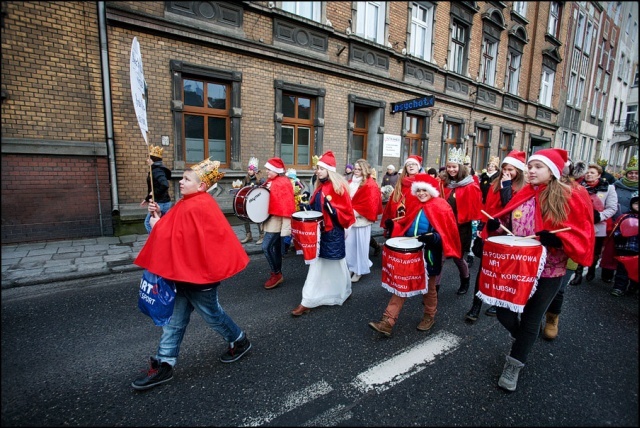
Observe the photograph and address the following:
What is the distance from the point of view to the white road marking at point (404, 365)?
2.89m

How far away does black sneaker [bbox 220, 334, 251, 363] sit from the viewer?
10.4 feet

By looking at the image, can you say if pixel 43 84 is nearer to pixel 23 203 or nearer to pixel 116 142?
pixel 116 142

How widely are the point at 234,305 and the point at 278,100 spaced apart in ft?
21.9

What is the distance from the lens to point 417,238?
11.3 ft

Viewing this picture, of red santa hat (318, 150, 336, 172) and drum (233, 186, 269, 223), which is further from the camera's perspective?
drum (233, 186, 269, 223)

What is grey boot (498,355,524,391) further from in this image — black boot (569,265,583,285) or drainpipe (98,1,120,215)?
drainpipe (98,1,120,215)

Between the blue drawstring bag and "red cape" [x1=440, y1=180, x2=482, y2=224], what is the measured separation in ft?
12.4

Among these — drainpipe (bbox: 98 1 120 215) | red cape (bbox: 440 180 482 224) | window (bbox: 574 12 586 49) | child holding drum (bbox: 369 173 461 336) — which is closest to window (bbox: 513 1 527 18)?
window (bbox: 574 12 586 49)

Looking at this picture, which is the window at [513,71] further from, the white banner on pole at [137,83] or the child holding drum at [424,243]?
the white banner on pole at [137,83]

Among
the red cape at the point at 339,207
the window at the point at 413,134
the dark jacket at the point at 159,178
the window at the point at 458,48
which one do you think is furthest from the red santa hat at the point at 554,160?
the window at the point at 458,48

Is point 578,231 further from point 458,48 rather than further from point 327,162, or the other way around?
point 458,48

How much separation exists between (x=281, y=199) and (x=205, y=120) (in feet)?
16.3

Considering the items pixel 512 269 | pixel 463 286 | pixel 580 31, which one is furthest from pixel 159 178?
Result: pixel 580 31

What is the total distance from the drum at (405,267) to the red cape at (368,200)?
1.79m
